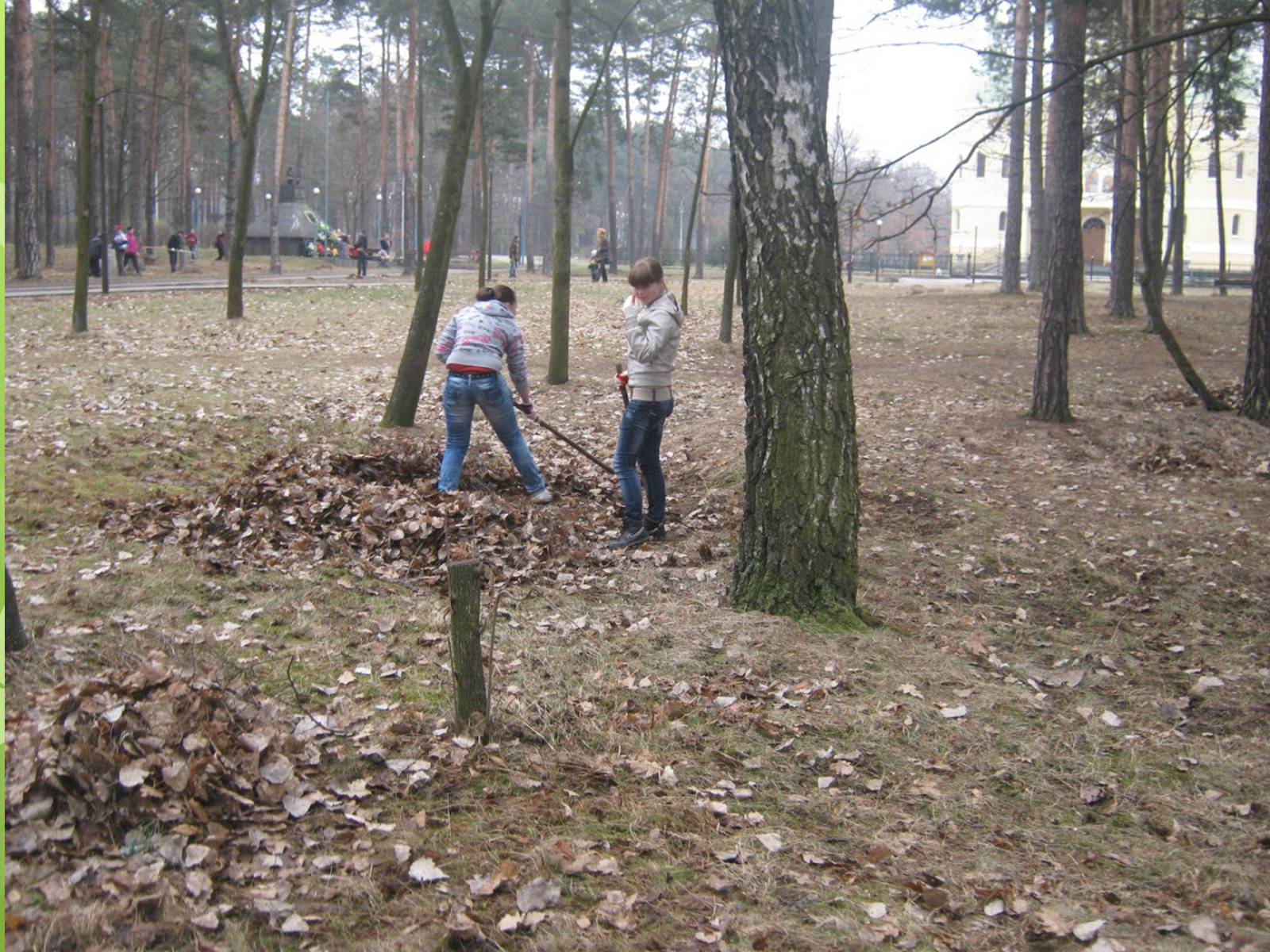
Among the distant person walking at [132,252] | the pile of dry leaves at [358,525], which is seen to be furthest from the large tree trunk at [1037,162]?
the distant person walking at [132,252]

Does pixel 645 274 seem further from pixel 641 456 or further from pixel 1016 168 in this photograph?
pixel 1016 168

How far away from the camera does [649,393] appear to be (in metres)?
7.74

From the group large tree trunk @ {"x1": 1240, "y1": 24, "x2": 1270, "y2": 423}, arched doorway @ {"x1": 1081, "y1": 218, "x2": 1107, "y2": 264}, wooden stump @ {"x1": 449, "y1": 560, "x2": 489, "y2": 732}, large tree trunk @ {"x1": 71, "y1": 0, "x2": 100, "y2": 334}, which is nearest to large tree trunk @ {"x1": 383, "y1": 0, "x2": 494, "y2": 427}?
wooden stump @ {"x1": 449, "y1": 560, "x2": 489, "y2": 732}

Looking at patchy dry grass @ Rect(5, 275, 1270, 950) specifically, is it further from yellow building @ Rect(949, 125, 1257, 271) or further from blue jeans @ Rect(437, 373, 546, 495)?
yellow building @ Rect(949, 125, 1257, 271)

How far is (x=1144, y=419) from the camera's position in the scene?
40.7ft

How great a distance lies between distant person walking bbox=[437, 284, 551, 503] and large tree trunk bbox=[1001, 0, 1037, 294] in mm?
20128

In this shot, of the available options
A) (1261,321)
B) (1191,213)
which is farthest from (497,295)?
(1191,213)

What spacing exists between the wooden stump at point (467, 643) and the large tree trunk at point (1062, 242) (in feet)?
28.9

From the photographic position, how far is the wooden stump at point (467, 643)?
465cm

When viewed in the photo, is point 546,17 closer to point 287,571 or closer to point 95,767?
point 287,571

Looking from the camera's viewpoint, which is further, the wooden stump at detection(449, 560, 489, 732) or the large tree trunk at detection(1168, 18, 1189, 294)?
the large tree trunk at detection(1168, 18, 1189, 294)

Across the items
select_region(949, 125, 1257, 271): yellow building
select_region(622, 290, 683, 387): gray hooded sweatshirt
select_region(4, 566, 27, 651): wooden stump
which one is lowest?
select_region(4, 566, 27, 651): wooden stump

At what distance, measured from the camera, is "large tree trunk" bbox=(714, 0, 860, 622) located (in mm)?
5914

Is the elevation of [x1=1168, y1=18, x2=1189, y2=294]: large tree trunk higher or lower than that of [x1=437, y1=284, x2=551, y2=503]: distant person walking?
higher
